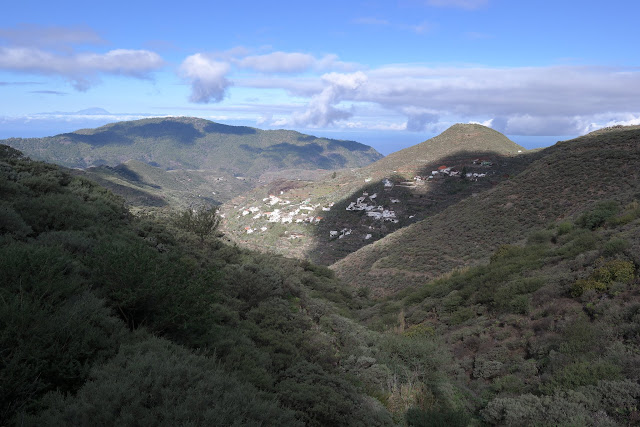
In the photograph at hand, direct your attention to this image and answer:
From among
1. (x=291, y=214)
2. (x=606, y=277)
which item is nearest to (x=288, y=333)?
(x=606, y=277)

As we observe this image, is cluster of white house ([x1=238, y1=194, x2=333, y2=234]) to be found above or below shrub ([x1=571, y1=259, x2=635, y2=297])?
below

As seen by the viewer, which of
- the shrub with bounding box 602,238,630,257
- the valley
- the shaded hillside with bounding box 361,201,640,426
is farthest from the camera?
the shrub with bounding box 602,238,630,257

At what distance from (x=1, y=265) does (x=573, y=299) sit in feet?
46.7

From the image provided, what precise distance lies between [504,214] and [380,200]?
34.5 metres

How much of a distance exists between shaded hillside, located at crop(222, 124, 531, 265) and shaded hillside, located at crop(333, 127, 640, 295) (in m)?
16.9

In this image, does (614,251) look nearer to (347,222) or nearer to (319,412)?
(319,412)

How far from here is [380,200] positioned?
62.2m

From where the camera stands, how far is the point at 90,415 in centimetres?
354

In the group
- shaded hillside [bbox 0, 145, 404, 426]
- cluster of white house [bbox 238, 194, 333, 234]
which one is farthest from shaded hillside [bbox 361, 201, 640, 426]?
cluster of white house [bbox 238, 194, 333, 234]

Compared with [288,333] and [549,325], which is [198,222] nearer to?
[288,333]

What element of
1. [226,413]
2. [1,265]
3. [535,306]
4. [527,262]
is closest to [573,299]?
[535,306]

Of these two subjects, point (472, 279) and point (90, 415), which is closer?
point (90, 415)

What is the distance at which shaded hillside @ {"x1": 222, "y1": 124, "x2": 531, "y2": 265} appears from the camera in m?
54.0

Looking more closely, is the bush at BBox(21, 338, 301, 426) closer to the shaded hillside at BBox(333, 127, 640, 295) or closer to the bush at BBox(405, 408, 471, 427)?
the bush at BBox(405, 408, 471, 427)
